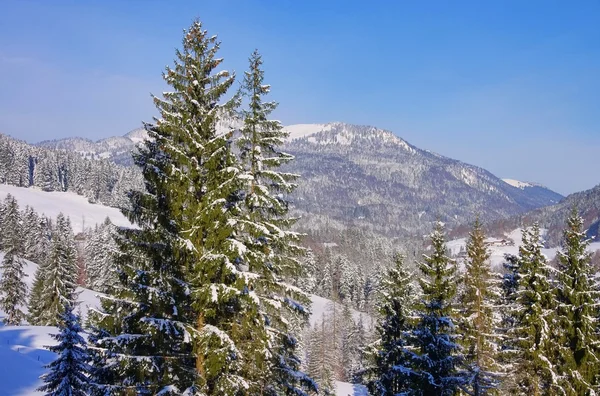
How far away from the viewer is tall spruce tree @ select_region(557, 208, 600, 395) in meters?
22.4

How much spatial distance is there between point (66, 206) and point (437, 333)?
162409 mm

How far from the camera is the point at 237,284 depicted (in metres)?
11.8

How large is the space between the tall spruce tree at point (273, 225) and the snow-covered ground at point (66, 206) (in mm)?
134644

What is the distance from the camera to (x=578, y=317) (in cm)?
2283

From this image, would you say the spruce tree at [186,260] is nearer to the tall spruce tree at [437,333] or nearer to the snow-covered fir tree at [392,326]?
the tall spruce tree at [437,333]

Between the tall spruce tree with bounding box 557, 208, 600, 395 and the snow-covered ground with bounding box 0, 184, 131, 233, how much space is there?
135 meters

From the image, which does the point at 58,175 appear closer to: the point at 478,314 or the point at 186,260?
the point at 478,314

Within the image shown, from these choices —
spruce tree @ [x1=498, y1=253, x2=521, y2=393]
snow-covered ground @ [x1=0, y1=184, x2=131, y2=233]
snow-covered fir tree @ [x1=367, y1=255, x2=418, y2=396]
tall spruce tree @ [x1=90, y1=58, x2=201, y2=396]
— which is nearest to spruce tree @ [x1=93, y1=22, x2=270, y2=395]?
tall spruce tree @ [x1=90, y1=58, x2=201, y2=396]

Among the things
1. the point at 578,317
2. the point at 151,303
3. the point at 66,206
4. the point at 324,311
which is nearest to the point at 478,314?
the point at 578,317

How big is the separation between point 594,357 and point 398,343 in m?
9.86

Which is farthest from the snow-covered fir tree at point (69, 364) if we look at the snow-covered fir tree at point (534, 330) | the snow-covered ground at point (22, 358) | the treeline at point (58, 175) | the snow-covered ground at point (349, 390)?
the treeline at point (58, 175)

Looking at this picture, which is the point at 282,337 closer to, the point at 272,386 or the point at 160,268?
the point at 272,386

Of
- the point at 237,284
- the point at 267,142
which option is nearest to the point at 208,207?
the point at 237,284

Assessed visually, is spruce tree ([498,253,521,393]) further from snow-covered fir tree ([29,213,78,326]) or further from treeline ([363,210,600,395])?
snow-covered fir tree ([29,213,78,326])
